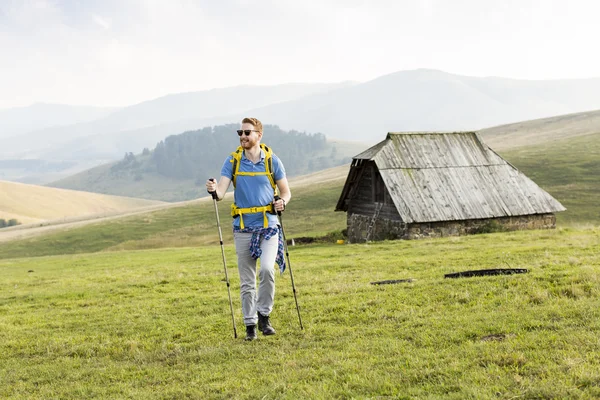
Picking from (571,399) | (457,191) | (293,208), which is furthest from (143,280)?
(293,208)

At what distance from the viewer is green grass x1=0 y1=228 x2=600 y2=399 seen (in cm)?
709

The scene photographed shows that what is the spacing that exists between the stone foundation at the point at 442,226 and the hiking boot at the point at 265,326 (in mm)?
26253

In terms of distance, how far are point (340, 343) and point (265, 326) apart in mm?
1601

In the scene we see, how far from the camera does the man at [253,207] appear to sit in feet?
32.2

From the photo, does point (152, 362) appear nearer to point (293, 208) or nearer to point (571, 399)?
point (571, 399)

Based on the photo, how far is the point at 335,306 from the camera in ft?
39.8

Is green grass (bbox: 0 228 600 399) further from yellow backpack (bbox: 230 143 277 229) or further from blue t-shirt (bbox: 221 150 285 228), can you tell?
yellow backpack (bbox: 230 143 277 229)

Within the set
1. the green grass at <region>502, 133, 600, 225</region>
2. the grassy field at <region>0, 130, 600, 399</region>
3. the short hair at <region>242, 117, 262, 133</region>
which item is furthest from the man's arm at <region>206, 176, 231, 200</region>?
the green grass at <region>502, 133, 600, 225</region>

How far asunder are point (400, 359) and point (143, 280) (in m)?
14.8

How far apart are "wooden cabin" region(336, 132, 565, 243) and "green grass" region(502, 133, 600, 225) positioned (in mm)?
13090

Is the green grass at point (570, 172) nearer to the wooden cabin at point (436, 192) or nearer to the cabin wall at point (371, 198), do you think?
the wooden cabin at point (436, 192)

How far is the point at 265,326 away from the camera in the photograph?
10297 millimetres

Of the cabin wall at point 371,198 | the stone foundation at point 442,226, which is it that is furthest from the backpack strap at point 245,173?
the cabin wall at point 371,198

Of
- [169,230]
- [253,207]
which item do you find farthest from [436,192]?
[169,230]
